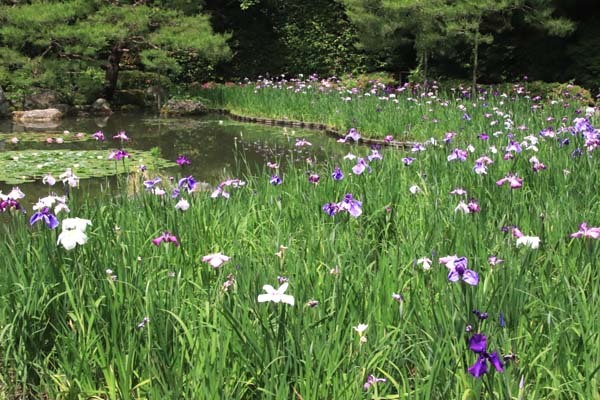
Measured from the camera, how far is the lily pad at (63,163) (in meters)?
6.22

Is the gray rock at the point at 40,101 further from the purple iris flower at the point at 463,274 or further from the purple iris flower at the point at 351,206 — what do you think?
the purple iris flower at the point at 463,274

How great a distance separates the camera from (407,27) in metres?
11.9

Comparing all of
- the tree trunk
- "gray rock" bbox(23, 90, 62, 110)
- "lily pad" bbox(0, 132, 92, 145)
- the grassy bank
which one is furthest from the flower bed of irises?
the tree trunk

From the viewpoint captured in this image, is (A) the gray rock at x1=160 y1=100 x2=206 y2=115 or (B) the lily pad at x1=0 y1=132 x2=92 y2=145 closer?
(B) the lily pad at x1=0 y1=132 x2=92 y2=145

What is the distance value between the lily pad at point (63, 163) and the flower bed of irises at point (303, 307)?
11.4 ft

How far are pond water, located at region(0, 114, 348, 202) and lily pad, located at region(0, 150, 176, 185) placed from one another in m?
0.09

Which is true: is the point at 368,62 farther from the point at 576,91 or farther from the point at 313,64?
the point at 576,91

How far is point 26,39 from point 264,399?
1203 centimetres

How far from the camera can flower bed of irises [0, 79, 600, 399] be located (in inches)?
65.2

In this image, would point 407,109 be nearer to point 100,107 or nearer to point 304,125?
point 304,125

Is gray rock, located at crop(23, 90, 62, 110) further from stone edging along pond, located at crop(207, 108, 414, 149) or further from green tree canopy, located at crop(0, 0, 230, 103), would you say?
stone edging along pond, located at crop(207, 108, 414, 149)

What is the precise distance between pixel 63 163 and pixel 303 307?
5653 millimetres

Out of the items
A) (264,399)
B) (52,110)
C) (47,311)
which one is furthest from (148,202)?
(52,110)

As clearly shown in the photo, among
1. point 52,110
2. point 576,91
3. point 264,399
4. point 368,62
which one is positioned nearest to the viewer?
point 264,399
